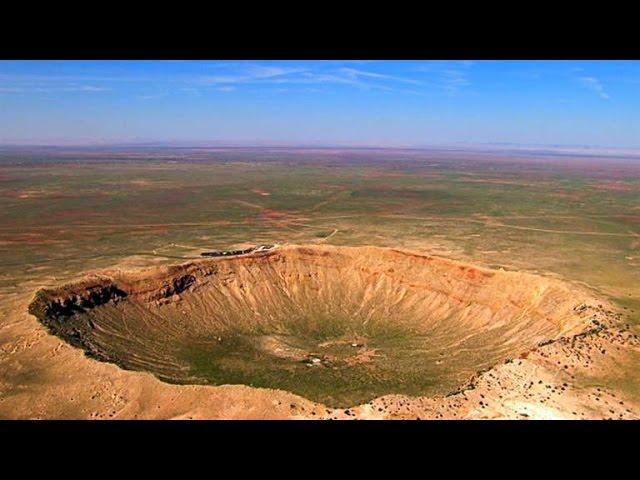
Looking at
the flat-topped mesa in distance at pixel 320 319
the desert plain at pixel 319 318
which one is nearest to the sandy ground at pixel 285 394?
the desert plain at pixel 319 318

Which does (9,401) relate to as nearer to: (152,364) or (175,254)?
(152,364)

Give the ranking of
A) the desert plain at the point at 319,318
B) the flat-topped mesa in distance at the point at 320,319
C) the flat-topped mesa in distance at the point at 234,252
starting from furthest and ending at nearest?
the flat-topped mesa in distance at the point at 234,252 → the flat-topped mesa in distance at the point at 320,319 → the desert plain at the point at 319,318

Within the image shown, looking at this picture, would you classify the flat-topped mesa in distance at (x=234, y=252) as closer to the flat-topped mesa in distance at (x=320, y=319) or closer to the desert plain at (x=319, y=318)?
the desert plain at (x=319, y=318)

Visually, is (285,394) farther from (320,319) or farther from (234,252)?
(234,252)

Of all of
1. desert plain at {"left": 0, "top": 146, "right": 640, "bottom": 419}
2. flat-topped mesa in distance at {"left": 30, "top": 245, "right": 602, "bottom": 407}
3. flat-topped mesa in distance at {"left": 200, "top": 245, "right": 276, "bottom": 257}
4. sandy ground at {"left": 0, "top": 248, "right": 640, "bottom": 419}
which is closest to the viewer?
sandy ground at {"left": 0, "top": 248, "right": 640, "bottom": 419}

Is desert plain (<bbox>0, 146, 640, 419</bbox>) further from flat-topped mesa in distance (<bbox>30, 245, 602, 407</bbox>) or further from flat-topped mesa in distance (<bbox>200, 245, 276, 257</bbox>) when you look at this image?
flat-topped mesa in distance (<bbox>200, 245, 276, 257</bbox>)

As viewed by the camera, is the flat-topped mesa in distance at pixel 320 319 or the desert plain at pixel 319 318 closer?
the desert plain at pixel 319 318

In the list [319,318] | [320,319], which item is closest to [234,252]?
[319,318]

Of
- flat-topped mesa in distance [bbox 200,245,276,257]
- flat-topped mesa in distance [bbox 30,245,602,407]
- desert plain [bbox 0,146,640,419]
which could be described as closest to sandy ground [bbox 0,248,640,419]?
desert plain [bbox 0,146,640,419]
